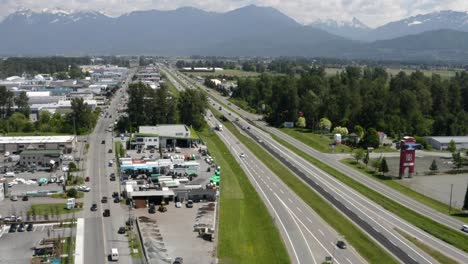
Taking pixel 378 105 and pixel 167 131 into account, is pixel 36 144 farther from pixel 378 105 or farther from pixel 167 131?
pixel 378 105

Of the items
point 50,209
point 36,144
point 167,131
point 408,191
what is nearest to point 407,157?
point 408,191

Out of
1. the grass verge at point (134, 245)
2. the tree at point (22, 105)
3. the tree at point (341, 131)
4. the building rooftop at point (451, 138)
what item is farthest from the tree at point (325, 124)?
the tree at point (22, 105)

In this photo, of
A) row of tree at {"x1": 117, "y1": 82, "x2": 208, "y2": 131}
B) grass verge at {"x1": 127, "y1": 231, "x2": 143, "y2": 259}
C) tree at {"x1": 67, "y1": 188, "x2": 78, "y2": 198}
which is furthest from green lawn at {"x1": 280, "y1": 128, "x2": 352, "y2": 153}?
grass verge at {"x1": 127, "y1": 231, "x2": 143, "y2": 259}

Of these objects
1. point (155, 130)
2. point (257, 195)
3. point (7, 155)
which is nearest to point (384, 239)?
point (257, 195)

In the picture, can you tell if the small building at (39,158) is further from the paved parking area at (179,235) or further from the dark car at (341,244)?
the dark car at (341,244)

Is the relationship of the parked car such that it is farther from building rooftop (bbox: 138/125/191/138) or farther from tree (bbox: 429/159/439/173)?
tree (bbox: 429/159/439/173)

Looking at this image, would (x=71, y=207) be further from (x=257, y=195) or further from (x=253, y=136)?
(x=253, y=136)
